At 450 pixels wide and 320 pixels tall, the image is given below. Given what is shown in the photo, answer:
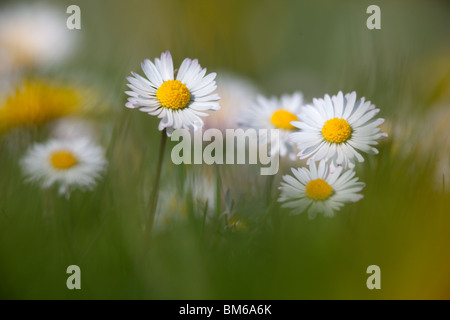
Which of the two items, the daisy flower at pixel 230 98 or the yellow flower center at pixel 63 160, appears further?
the daisy flower at pixel 230 98

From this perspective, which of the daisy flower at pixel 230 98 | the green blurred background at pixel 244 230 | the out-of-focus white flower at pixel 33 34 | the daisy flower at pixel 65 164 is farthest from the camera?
the out-of-focus white flower at pixel 33 34

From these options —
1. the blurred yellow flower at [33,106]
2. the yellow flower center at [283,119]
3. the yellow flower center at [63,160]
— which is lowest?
the yellow flower center at [63,160]

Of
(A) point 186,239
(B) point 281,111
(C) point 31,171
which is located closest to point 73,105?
(C) point 31,171

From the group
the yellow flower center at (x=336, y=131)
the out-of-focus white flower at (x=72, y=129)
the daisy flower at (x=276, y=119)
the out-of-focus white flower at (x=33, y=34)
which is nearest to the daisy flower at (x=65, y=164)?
the out-of-focus white flower at (x=72, y=129)

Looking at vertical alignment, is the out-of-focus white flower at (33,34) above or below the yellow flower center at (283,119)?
above

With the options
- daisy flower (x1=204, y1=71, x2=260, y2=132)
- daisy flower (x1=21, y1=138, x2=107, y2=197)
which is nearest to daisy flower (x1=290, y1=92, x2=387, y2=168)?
daisy flower (x1=204, y1=71, x2=260, y2=132)

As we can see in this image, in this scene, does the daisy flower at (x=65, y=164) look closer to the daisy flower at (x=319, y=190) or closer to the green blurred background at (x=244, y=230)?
the green blurred background at (x=244, y=230)

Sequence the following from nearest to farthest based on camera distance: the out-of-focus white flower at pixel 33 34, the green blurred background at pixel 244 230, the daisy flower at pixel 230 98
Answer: the green blurred background at pixel 244 230 < the daisy flower at pixel 230 98 < the out-of-focus white flower at pixel 33 34
